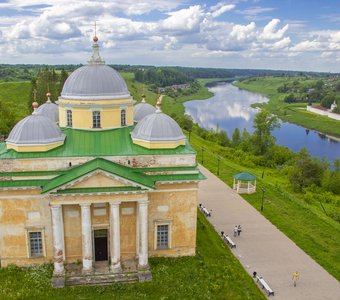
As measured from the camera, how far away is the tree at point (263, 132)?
4797cm

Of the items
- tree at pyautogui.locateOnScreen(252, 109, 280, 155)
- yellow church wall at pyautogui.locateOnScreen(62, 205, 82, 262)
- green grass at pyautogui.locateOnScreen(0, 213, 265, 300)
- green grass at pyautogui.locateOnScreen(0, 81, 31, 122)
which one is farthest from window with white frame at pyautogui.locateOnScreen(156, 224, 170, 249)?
green grass at pyautogui.locateOnScreen(0, 81, 31, 122)

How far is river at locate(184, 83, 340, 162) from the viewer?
6209cm

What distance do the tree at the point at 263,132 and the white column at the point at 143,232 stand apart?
33.5 meters

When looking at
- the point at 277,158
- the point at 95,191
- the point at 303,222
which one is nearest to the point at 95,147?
the point at 95,191

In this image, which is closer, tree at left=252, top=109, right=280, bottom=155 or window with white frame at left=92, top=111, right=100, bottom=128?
window with white frame at left=92, top=111, right=100, bottom=128

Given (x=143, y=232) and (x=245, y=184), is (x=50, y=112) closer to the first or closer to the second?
(x=143, y=232)

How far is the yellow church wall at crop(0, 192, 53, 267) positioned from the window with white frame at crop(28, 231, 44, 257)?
147 millimetres

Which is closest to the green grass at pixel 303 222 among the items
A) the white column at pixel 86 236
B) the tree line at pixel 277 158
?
the tree line at pixel 277 158

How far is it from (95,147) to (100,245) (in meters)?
4.85

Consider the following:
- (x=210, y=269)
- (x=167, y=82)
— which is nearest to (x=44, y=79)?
(x=210, y=269)

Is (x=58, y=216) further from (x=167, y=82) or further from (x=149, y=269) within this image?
(x=167, y=82)

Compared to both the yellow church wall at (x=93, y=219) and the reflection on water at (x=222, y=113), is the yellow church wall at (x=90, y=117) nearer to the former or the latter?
the yellow church wall at (x=93, y=219)

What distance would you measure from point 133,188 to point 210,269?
5.81 m

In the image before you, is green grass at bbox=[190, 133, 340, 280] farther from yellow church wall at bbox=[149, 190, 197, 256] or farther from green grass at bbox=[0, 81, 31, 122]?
green grass at bbox=[0, 81, 31, 122]
